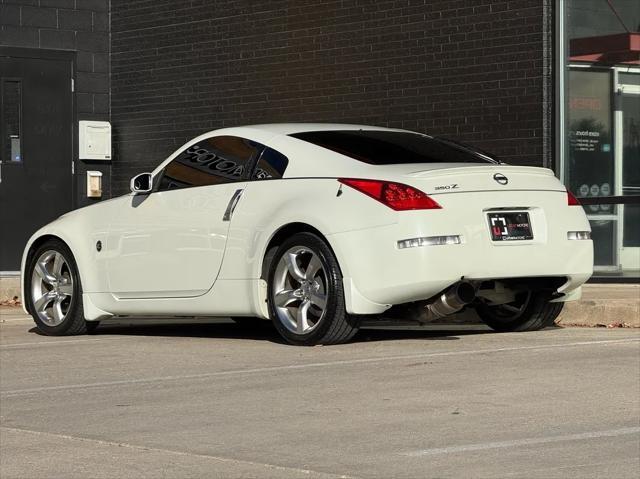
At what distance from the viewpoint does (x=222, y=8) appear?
1852 cm

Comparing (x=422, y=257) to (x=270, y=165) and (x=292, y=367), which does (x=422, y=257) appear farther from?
(x=270, y=165)

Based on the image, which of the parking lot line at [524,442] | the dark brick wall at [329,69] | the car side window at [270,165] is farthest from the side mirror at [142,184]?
the dark brick wall at [329,69]

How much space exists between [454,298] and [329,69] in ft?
27.7

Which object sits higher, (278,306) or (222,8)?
(222,8)

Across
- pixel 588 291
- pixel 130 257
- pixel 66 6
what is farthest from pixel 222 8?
Result: pixel 130 257

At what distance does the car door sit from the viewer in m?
9.81

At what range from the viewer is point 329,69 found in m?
17.1

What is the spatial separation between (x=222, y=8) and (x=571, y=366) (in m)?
11.3

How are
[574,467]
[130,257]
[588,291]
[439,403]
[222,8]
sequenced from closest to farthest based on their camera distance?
[574,467], [439,403], [130,257], [588,291], [222,8]

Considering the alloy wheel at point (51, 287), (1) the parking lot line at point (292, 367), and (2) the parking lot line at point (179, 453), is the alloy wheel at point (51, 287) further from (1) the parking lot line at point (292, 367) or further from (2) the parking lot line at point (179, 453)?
(2) the parking lot line at point (179, 453)

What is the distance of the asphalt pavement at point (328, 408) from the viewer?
5430mm

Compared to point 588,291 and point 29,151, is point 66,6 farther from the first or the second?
point 588,291

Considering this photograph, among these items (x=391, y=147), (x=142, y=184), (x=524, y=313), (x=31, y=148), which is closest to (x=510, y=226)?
(x=391, y=147)

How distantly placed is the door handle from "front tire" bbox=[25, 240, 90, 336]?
60.1 inches
